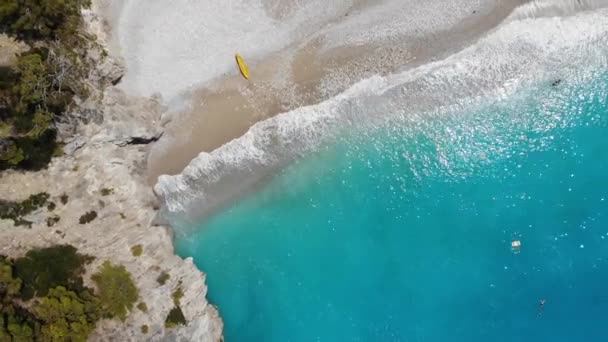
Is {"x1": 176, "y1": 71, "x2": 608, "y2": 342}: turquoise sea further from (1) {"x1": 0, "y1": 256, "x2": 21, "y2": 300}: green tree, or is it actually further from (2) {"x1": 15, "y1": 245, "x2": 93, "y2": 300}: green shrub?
(1) {"x1": 0, "y1": 256, "x2": 21, "y2": 300}: green tree

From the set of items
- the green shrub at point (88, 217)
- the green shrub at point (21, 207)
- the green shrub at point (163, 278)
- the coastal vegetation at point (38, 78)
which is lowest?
the green shrub at point (163, 278)

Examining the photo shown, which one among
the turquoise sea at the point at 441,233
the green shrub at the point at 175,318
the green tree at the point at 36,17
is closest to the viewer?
the green tree at the point at 36,17

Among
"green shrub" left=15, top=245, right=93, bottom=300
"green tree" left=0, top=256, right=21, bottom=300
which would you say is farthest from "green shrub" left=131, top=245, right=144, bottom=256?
"green tree" left=0, top=256, right=21, bottom=300

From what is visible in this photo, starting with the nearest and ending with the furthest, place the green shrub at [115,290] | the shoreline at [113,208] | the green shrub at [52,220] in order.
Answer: the green shrub at [115,290] < the shoreline at [113,208] < the green shrub at [52,220]

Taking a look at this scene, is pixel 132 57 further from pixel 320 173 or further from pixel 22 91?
pixel 320 173

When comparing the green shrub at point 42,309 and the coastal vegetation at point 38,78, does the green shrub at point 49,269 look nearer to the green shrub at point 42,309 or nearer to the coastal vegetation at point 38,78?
the green shrub at point 42,309

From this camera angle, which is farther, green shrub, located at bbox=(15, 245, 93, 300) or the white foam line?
the white foam line

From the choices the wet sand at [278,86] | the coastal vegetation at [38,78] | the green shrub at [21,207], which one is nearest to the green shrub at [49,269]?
the green shrub at [21,207]

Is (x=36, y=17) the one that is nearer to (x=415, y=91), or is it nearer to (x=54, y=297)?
(x=54, y=297)

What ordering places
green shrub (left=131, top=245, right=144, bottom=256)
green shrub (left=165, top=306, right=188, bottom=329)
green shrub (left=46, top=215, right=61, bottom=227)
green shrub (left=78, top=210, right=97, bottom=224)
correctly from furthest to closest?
green shrub (left=131, top=245, right=144, bottom=256), green shrub (left=78, top=210, right=97, bottom=224), green shrub (left=165, top=306, right=188, bottom=329), green shrub (left=46, top=215, right=61, bottom=227)
